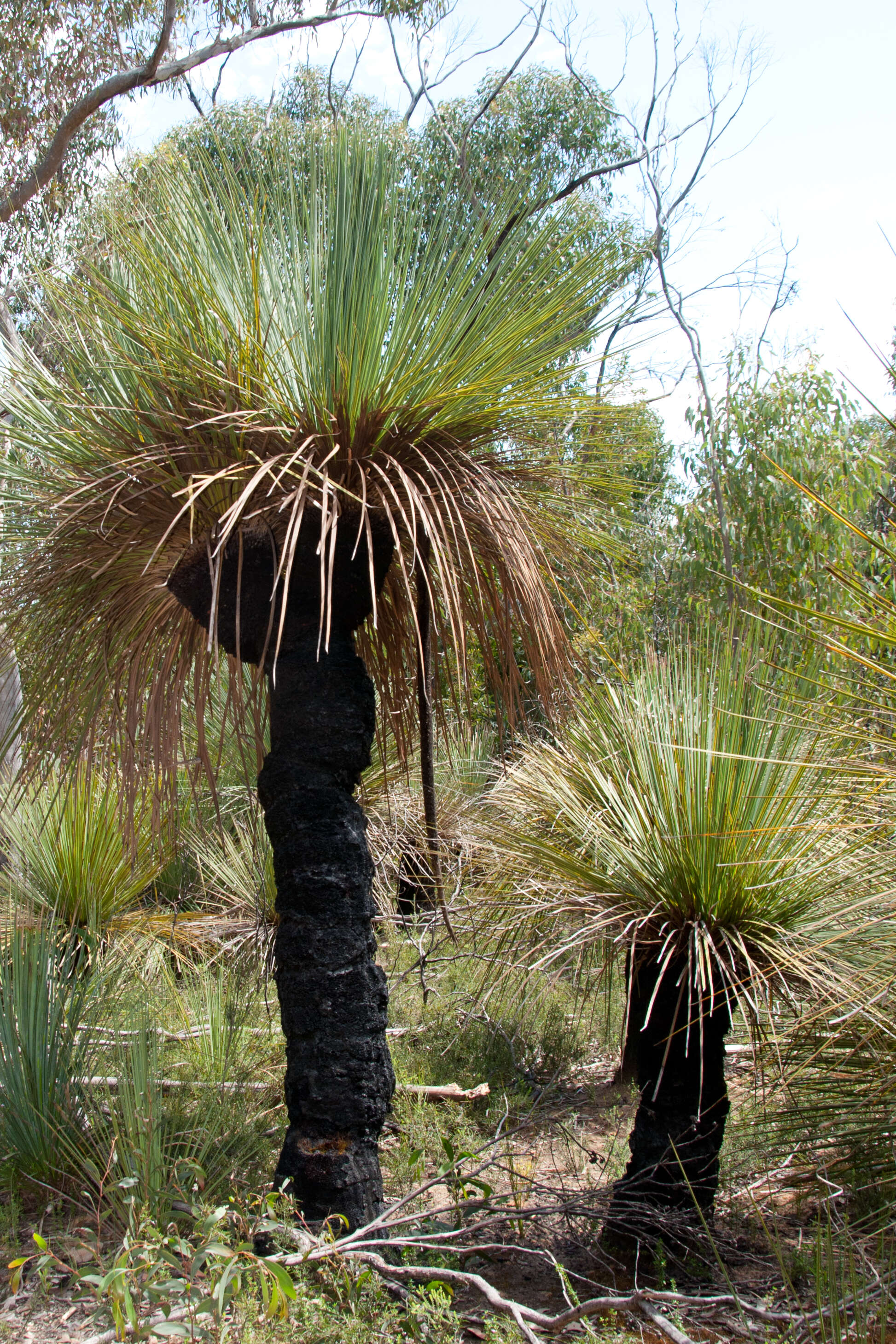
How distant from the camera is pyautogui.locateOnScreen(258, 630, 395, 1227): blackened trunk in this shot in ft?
8.13

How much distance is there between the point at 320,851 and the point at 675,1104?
1299 mm

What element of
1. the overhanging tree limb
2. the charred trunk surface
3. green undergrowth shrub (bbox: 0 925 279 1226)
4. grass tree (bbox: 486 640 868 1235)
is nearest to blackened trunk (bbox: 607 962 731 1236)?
grass tree (bbox: 486 640 868 1235)

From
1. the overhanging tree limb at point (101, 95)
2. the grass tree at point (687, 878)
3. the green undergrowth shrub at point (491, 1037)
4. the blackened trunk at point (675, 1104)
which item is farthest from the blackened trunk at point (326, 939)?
the overhanging tree limb at point (101, 95)

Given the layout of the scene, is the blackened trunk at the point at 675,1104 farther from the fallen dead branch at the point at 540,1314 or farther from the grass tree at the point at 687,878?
the fallen dead branch at the point at 540,1314


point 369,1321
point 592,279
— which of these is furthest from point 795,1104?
point 592,279

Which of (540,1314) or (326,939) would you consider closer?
(540,1314)

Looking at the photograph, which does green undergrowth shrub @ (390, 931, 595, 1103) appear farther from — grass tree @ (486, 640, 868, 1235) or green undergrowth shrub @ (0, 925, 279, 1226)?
grass tree @ (486, 640, 868, 1235)

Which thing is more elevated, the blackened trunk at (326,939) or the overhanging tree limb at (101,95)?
the overhanging tree limb at (101,95)

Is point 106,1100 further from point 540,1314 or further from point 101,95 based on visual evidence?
point 101,95

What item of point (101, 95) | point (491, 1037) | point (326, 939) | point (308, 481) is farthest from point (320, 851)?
point (101, 95)

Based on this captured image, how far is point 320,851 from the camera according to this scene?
2592mm

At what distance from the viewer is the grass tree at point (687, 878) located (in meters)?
Result: 2.60

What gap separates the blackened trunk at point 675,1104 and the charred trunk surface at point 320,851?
80 centimetres

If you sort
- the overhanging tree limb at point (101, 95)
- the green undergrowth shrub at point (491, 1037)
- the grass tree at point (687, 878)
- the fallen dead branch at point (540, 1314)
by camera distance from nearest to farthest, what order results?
the fallen dead branch at point (540, 1314)
the grass tree at point (687, 878)
the green undergrowth shrub at point (491, 1037)
the overhanging tree limb at point (101, 95)
